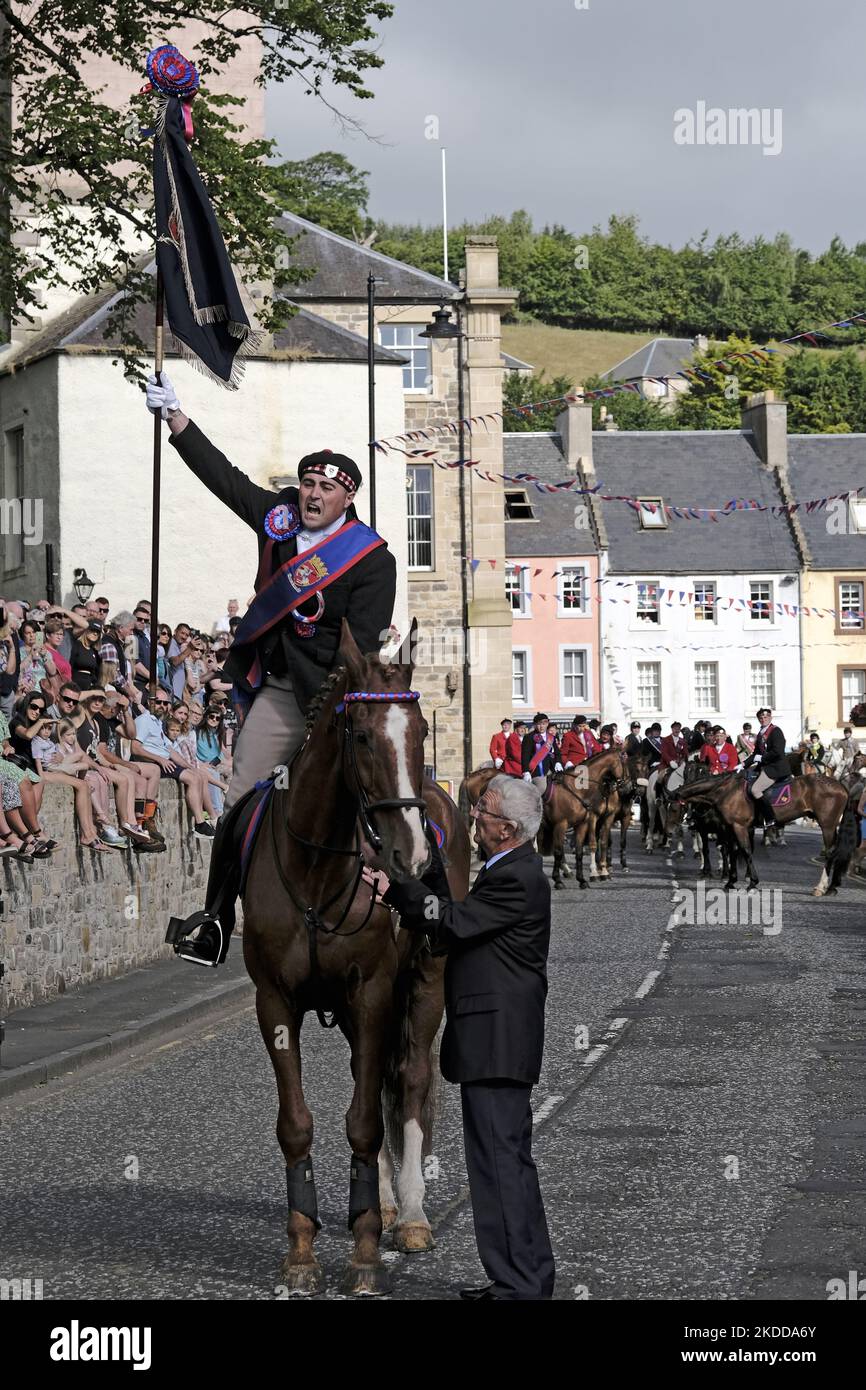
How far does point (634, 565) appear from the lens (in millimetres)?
75312

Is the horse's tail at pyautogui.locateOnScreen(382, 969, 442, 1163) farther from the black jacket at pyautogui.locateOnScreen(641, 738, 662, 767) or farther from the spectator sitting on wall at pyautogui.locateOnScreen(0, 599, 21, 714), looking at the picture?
the black jacket at pyautogui.locateOnScreen(641, 738, 662, 767)

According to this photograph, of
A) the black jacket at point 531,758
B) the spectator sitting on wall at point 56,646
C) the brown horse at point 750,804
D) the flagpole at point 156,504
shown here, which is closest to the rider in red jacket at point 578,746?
the black jacket at point 531,758

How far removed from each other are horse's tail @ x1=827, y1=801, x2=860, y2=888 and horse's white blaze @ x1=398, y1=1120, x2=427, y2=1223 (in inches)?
828

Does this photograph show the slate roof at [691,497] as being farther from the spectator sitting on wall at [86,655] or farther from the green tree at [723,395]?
the spectator sitting on wall at [86,655]

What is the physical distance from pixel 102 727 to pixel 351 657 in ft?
41.3

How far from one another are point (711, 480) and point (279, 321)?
176 ft

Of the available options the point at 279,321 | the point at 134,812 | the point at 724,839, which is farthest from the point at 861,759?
the point at 134,812

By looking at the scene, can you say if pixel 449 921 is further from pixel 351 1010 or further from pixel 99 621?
pixel 99 621

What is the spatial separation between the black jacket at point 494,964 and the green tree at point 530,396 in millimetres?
90163

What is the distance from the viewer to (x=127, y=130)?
2386 cm

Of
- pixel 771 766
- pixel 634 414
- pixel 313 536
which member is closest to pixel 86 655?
pixel 771 766

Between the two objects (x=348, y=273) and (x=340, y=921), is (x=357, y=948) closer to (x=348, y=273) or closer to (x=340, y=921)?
(x=340, y=921)

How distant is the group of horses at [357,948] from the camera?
707cm
